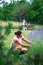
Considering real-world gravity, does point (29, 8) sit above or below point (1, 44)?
below

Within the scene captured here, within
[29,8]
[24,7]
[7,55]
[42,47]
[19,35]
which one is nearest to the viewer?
[7,55]

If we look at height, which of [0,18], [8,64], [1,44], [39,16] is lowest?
[39,16]

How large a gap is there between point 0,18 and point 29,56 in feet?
8.81

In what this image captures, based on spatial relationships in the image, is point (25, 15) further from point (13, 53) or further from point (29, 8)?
point (13, 53)

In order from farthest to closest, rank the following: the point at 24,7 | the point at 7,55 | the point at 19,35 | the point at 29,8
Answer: the point at 29,8 < the point at 24,7 < the point at 19,35 < the point at 7,55

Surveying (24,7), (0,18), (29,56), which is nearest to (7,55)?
(0,18)

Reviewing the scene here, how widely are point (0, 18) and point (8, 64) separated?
0.83 metres

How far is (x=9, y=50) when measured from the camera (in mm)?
4668

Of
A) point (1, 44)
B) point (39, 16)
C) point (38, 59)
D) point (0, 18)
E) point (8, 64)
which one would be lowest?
point (39, 16)

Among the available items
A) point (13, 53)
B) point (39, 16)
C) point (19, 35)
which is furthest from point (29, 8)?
point (13, 53)

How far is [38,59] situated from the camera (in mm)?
6941

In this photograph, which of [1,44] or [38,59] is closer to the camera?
[1,44]

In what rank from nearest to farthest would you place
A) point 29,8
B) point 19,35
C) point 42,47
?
point 42,47
point 19,35
point 29,8

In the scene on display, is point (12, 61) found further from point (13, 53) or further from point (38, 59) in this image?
point (38, 59)
